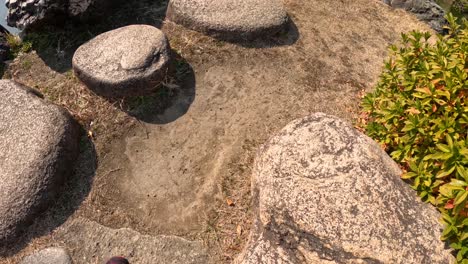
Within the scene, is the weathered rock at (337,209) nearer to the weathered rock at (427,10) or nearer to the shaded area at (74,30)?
the shaded area at (74,30)

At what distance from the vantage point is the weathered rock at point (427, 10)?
6.80 m

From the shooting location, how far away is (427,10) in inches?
271

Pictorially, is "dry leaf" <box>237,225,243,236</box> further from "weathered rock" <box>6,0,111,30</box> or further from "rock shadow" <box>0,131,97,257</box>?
"weathered rock" <box>6,0,111,30</box>

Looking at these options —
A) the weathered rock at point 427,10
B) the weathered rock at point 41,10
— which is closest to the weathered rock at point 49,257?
the weathered rock at point 41,10

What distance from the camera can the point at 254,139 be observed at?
490 cm

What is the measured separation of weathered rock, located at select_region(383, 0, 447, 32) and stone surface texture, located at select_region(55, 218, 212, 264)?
219 inches

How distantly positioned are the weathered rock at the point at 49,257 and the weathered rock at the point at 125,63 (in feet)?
6.69

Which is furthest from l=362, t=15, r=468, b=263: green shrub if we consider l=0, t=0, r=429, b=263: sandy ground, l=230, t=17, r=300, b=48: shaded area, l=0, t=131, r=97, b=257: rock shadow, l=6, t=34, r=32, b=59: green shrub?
l=6, t=34, r=32, b=59: green shrub

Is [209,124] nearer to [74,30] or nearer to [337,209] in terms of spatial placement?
[337,209]

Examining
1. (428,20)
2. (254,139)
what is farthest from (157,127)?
(428,20)

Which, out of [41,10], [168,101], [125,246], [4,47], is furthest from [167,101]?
[4,47]

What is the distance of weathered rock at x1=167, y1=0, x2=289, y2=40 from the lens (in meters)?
5.71

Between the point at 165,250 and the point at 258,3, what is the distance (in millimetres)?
3845

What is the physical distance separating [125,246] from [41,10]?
362 centimetres
